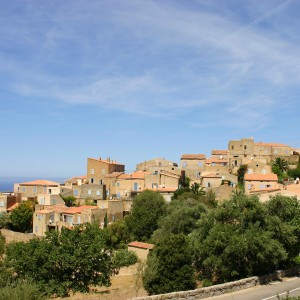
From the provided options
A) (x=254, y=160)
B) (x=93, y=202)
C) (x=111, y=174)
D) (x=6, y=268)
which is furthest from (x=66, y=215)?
(x=254, y=160)

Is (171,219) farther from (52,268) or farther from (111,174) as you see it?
(111,174)

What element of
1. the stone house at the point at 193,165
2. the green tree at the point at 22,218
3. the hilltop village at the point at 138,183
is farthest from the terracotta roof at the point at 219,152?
the green tree at the point at 22,218

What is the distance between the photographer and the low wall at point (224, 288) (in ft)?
61.9

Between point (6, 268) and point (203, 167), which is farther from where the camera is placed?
point (203, 167)

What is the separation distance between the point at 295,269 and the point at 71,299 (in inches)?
566

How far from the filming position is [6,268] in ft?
96.3

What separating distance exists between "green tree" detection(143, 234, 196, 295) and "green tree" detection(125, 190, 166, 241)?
1973 centimetres

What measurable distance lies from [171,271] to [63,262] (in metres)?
6.84

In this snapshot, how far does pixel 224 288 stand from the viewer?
20953 mm

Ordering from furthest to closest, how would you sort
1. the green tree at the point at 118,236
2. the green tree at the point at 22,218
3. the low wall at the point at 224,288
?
the green tree at the point at 22,218, the green tree at the point at 118,236, the low wall at the point at 224,288

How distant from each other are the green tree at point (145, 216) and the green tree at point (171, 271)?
19734mm

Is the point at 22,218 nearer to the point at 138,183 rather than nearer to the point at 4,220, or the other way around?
the point at 4,220

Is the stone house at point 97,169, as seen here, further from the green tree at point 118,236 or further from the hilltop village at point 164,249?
the green tree at point 118,236

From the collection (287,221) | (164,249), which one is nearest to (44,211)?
(164,249)
